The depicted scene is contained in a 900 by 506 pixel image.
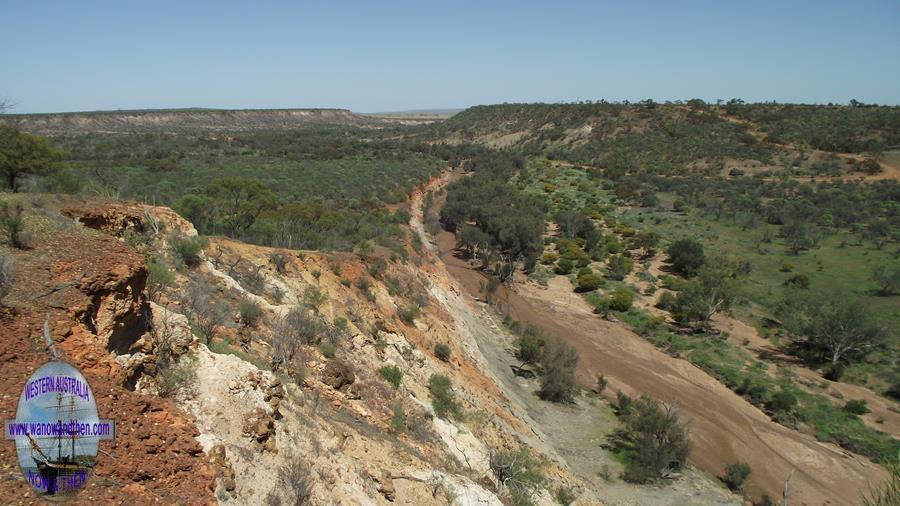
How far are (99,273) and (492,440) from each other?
1110 cm

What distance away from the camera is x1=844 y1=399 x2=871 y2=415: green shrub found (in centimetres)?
2166

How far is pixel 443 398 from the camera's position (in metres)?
15.1

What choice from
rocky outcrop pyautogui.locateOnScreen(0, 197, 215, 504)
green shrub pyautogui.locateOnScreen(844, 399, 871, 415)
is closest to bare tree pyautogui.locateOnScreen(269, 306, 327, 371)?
rocky outcrop pyautogui.locateOnScreen(0, 197, 215, 504)

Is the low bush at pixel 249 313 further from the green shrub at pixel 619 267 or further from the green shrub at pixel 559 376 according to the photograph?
the green shrub at pixel 619 267

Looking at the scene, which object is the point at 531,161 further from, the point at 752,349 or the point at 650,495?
the point at 650,495

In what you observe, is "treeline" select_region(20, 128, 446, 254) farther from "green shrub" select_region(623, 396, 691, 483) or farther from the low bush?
"green shrub" select_region(623, 396, 691, 483)

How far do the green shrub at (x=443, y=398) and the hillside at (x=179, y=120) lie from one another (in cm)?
9277

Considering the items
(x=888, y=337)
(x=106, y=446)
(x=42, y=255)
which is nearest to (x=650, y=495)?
(x=106, y=446)

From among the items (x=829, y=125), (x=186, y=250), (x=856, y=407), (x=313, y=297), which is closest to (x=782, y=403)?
(x=856, y=407)

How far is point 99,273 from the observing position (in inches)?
286

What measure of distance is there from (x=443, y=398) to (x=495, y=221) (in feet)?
100

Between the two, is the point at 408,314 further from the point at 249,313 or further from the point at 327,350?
the point at 249,313

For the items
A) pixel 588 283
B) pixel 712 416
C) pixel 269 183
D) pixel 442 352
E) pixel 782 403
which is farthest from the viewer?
pixel 269 183

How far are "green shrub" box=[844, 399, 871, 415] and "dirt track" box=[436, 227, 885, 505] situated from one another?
3.05 metres
